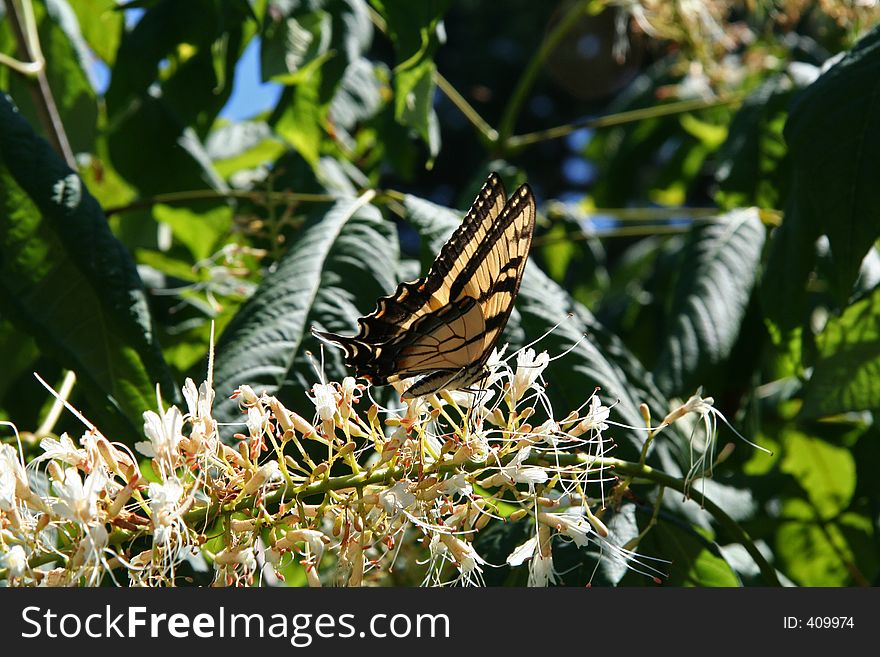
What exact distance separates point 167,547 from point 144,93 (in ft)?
4.61

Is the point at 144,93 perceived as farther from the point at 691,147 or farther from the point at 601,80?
the point at 601,80

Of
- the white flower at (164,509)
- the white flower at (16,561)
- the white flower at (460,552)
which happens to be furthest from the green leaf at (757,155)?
the white flower at (16,561)

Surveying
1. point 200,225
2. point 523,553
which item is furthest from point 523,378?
point 200,225

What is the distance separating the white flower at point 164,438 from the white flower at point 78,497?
0.07 m

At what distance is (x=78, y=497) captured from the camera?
993mm

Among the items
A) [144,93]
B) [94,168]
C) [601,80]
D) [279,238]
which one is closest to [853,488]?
[279,238]

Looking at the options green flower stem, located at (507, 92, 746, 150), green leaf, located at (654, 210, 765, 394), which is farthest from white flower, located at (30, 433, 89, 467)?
green flower stem, located at (507, 92, 746, 150)

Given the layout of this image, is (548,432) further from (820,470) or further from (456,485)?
(820,470)

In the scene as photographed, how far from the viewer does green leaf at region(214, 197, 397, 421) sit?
1.36 meters

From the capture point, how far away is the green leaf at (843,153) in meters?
1.50

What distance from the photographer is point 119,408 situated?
53.5 inches

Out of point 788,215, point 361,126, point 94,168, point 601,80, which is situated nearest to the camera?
point 788,215

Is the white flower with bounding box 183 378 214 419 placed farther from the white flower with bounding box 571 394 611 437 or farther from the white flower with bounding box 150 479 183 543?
the white flower with bounding box 571 394 611 437

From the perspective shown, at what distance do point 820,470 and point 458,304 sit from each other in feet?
4.93
